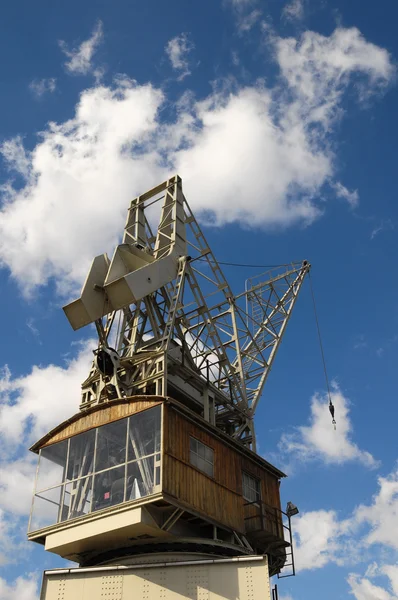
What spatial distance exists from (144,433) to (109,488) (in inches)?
93.4

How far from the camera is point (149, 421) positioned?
25.6 m

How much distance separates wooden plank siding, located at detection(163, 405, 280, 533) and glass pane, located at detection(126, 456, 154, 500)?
576 millimetres

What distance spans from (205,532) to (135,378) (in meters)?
7.02

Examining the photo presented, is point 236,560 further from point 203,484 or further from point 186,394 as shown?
point 186,394

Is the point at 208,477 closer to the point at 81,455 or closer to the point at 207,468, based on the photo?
the point at 207,468

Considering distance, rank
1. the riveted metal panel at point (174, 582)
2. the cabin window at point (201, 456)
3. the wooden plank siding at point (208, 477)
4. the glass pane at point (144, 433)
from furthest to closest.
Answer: the cabin window at point (201, 456) → the glass pane at point (144, 433) → the wooden plank siding at point (208, 477) → the riveted metal panel at point (174, 582)

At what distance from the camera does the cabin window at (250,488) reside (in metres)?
29.4

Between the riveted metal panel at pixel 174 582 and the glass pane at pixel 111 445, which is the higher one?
the glass pane at pixel 111 445

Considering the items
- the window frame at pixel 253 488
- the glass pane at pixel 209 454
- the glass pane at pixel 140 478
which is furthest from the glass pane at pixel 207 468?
the glass pane at pixel 140 478

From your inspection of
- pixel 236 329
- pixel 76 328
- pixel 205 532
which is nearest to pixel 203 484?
pixel 205 532

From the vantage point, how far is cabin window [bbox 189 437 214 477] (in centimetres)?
2649

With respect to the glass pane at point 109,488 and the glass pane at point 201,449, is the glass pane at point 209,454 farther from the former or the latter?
the glass pane at point 109,488

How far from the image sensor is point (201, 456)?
1065 inches

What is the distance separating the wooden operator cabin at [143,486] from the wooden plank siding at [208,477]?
4cm
